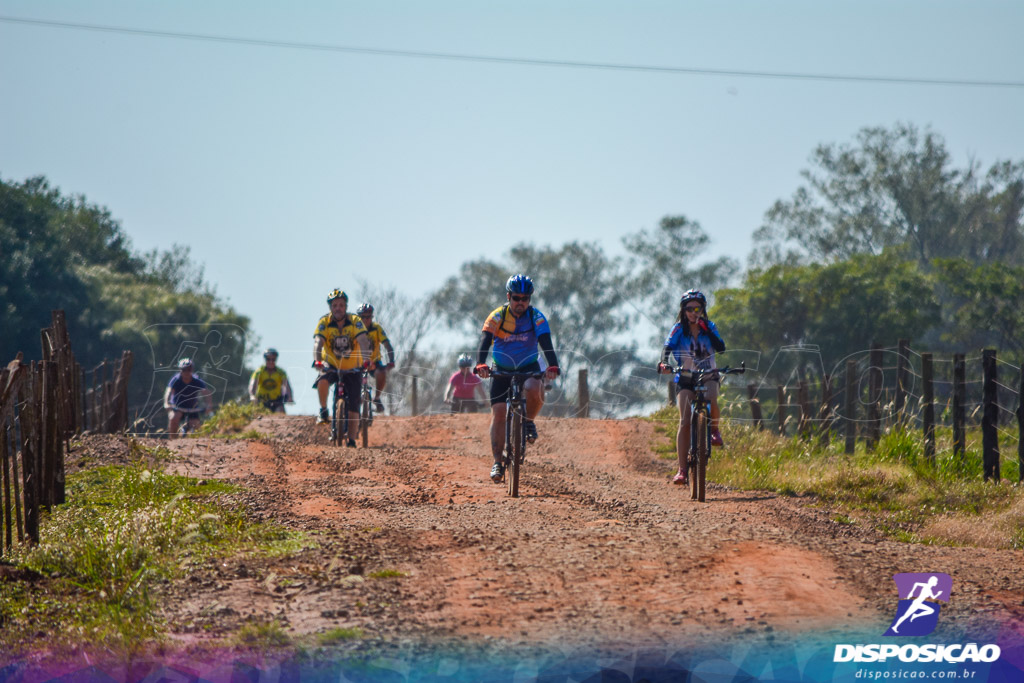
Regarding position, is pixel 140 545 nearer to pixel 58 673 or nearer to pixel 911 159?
pixel 58 673

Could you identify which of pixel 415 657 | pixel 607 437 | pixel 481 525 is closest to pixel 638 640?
pixel 415 657

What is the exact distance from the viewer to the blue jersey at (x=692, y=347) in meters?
10.2

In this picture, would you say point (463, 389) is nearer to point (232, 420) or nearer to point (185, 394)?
point (232, 420)

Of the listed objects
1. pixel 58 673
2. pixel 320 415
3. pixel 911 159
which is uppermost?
pixel 911 159

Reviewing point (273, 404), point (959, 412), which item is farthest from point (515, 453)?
point (273, 404)

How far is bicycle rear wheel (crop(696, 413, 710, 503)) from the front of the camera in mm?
9886

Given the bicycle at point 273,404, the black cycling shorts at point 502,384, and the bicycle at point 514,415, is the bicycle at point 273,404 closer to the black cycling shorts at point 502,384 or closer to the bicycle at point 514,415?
the black cycling shorts at point 502,384

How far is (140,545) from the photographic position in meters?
6.89

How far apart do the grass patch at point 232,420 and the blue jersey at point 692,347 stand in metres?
9.26

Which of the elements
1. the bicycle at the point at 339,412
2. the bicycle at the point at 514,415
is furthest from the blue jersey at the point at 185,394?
the bicycle at the point at 514,415

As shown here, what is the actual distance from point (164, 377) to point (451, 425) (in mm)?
25121

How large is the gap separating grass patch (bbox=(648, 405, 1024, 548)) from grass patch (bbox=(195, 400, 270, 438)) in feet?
26.0

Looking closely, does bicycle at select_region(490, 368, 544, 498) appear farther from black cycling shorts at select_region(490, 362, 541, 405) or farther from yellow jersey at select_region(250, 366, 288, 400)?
yellow jersey at select_region(250, 366, 288, 400)

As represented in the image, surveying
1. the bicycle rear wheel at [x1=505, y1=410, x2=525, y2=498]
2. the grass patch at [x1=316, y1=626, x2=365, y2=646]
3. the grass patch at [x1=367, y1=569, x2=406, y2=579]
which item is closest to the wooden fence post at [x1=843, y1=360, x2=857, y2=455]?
the bicycle rear wheel at [x1=505, y1=410, x2=525, y2=498]
